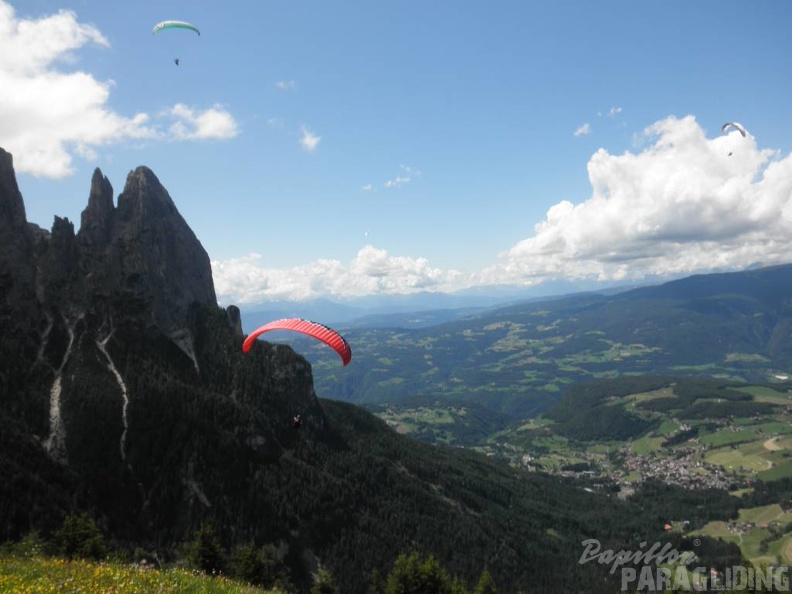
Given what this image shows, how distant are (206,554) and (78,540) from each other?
17.4 metres

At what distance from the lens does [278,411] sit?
170 meters

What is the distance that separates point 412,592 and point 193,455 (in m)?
80.1

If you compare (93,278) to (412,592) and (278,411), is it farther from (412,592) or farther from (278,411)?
(412,592)

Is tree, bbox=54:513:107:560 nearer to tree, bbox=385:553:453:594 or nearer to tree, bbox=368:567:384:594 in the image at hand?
tree, bbox=385:553:453:594

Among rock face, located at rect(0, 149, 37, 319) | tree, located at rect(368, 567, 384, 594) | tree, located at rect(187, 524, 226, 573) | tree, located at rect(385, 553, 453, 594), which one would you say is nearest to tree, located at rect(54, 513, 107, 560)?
tree, located at rect(187, 524, 226, 573)

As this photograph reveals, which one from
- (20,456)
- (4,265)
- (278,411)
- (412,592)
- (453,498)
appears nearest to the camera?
(412,592)

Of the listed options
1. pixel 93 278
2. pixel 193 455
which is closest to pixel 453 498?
pixel 193 455

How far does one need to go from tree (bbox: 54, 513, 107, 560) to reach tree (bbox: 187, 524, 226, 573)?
40.1 feet

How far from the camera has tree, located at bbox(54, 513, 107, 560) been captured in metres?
60.4

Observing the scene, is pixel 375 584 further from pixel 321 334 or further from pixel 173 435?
pixel 173 435

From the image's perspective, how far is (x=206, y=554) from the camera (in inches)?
2766

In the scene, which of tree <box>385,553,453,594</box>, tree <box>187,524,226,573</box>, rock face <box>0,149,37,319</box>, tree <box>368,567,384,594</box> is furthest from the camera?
rock face <box>0,149,37,319</box>

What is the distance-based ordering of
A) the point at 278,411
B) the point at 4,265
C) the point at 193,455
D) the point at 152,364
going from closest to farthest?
the point at 193,455, the point at 4,265, the point at 152,364, the point at 278,411

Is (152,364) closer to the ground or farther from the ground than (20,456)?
farther from the ground
